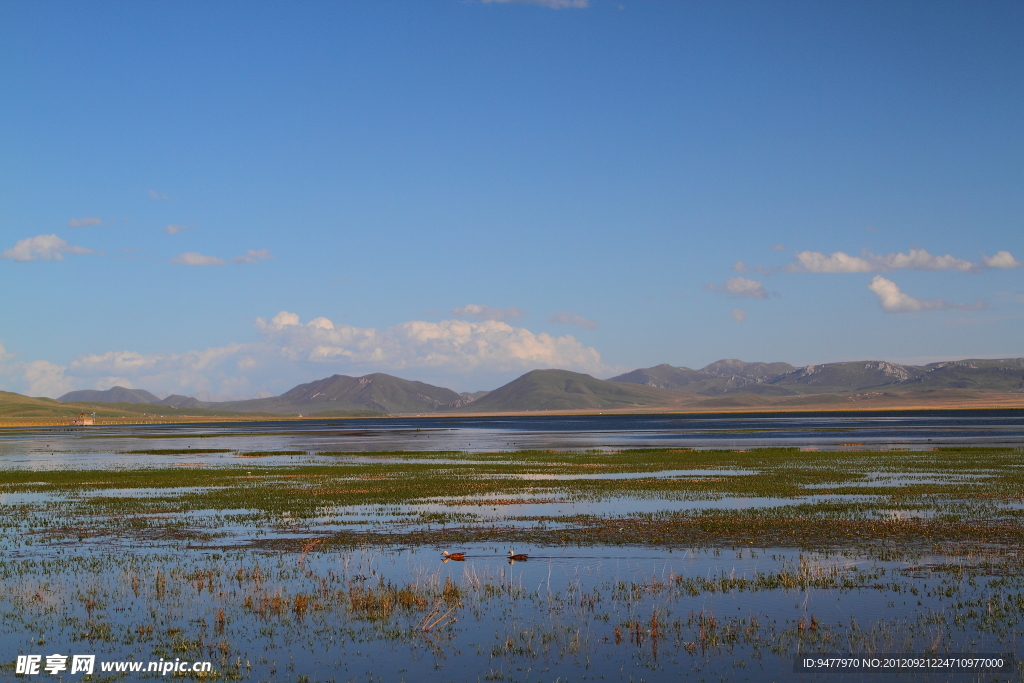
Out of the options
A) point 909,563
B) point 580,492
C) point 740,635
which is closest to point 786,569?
point 909,563

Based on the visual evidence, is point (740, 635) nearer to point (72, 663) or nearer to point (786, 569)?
point (786, 569)

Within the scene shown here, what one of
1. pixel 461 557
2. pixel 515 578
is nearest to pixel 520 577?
pixel 515 578

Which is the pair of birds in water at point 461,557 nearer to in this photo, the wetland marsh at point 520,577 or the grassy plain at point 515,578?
the wetland marsh at point 520,577

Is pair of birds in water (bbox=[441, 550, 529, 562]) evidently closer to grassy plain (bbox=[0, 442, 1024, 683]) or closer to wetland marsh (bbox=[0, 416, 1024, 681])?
wetland marsh (bbox=[0, 416, 1024, 681])

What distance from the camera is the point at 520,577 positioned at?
25.0 metres

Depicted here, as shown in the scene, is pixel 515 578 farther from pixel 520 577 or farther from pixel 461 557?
pixel 461 557

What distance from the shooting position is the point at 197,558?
28.4m

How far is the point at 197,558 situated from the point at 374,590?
846cm

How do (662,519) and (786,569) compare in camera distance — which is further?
(662,519)

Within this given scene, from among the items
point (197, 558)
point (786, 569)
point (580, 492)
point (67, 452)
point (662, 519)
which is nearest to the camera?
point (786, 569)

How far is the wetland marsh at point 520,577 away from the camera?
704 inches

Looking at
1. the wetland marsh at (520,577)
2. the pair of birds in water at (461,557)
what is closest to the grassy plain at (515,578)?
the wetland marsh at (520,577)

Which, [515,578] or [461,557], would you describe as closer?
[515,578]

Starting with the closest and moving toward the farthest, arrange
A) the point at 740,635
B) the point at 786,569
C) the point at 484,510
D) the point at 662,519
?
the point at 740,635 → the point at 786,569 → the point at 662,519 → the point at 484,510
